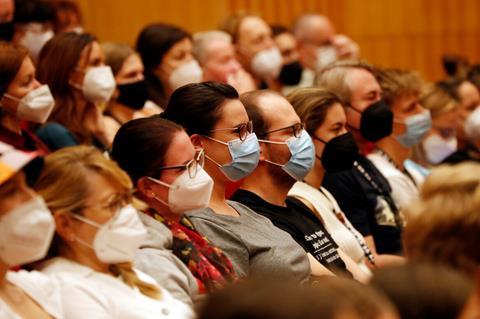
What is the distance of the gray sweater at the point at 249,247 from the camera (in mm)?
3561

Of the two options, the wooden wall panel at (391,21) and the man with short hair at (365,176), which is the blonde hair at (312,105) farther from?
the wooden wall panel at (391,21)

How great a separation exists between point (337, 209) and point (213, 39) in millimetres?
2000

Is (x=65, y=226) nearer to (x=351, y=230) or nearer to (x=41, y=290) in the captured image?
(x=41, y=290)

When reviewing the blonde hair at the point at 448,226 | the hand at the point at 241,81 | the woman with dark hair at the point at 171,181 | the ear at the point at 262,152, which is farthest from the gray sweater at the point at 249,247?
the hand at the point at 241,81

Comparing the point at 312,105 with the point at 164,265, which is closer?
the point at 164,265

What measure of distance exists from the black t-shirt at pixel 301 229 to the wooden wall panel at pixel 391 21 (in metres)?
4.26

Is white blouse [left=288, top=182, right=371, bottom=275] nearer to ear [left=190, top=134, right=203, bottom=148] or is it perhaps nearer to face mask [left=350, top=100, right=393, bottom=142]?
ear [left=190, top=134, right=203, bottom=148]

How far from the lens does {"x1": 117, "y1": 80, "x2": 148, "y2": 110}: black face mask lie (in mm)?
5254

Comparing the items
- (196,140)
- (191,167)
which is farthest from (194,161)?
(196,140)

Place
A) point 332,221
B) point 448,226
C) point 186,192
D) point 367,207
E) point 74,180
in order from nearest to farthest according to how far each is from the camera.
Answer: point 448,226, point 74,180, point 186,192, point 332,221, point 367,207

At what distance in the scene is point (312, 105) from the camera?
4480 millimetres

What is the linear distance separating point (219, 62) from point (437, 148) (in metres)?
1.45

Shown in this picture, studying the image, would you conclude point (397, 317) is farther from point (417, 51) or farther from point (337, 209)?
point (417, 51)

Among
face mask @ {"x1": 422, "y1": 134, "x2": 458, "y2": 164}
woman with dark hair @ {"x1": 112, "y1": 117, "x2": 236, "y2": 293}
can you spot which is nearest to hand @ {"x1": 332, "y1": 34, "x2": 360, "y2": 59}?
face mask @ {"x1": 422, "y1": 134, "x2": 458, "y2": 164}
